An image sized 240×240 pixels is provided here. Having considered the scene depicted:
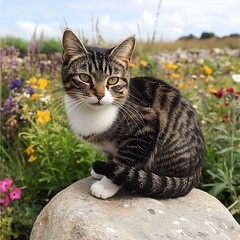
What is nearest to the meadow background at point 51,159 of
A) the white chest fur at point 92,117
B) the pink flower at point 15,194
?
the pink flower at point 15,194

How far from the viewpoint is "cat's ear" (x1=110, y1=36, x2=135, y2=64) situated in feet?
9.00

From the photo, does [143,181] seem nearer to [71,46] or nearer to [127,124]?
[127,124]

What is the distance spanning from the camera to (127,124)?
2830 millimetres

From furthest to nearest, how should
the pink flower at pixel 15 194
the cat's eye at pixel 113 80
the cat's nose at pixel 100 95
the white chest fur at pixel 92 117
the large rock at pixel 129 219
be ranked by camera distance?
the pink flower at pixel 15 194, the white chest fur at pixel 92 117, the cat's eye at pixel 113 80, the cat's nose at pixel 100 95, the large rock at pixel 129 219

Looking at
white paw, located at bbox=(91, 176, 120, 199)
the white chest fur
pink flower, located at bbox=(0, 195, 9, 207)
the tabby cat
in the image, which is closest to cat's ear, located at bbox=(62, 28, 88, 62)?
the tabby cat

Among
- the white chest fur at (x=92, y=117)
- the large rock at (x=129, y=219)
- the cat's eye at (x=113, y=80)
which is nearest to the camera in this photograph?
the large rock at (x=129, y=219)

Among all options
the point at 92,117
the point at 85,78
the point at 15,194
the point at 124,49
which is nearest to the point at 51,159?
the point at 15,194

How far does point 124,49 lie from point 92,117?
47 centimetres

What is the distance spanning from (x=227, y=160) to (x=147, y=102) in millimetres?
1236

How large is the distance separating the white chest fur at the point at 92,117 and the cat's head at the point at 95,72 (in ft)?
0.22

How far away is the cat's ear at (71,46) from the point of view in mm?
2689

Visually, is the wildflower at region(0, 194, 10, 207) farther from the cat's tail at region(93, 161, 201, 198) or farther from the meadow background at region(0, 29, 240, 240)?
the cat's tail at region(93, 161, 201, 198)

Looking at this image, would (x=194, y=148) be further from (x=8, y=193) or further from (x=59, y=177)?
(x=8, y=193)

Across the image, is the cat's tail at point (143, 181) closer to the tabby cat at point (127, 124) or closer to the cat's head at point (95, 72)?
the tabby cat at point (127, 124)
